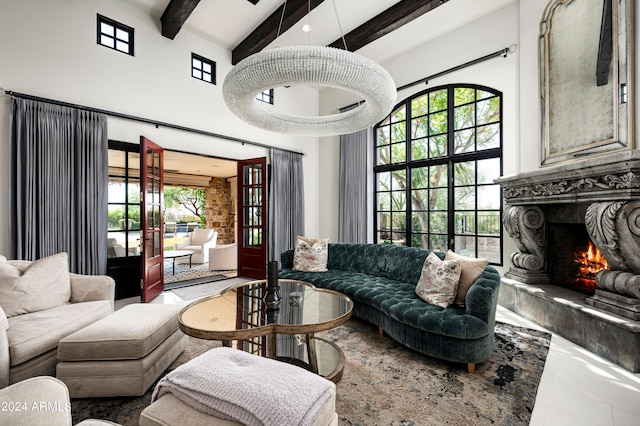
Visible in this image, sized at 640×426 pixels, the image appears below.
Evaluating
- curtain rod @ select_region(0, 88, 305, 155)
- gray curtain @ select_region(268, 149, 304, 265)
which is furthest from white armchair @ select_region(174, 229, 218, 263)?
curtain rod @ select_region(0, 88, 305, 155)

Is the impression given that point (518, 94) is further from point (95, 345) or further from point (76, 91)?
point (76, 91)

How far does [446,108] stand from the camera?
4164mm

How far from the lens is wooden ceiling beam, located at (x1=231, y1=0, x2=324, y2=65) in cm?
345

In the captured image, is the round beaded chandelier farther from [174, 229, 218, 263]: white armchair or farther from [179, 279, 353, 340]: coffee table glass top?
[174, 229, 218, 263]: white armchair

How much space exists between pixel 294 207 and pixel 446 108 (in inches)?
121

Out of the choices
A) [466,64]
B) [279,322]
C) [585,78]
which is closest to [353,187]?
[466,64]

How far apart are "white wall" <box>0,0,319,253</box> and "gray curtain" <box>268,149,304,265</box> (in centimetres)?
51

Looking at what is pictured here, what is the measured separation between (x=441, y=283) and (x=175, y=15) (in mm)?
4385

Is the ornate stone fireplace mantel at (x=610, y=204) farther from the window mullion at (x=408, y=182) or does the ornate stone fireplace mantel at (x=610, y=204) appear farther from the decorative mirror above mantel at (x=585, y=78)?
the window mullion at (x=408, y=182)

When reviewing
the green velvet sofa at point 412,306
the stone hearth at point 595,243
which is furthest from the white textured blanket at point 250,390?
the stone hearth at point 595,243

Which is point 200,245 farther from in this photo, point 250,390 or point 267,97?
point 250,390

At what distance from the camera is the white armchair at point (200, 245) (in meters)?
6.52

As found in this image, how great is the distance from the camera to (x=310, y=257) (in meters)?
3.76

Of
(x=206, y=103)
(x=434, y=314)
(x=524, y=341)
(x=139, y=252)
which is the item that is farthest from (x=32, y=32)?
(x=524, y=341)
